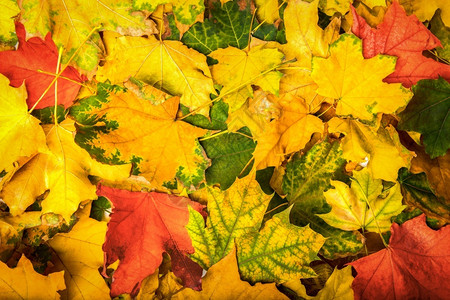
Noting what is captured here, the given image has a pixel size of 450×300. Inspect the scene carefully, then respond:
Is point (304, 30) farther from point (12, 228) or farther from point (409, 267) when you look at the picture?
point (12, 228)

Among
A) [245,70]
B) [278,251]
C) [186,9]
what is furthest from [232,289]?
[186,9]

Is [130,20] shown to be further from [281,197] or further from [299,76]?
[281,197]

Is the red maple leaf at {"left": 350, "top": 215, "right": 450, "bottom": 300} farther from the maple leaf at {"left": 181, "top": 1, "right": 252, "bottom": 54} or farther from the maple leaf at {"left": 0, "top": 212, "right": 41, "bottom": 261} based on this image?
the maple leaf at {"left": 0, "top": 212, "right": 41, "bottom": 261}

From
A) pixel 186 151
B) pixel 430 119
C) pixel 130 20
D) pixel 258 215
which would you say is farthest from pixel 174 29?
pixel 430 119

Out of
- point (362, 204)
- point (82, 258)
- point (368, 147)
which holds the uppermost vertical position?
point (368, 147)

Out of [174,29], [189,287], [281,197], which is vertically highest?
[174,29]

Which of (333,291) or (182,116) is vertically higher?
(182,116)

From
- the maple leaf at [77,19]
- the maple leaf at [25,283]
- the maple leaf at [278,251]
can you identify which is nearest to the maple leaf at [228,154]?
the maple leaf at [278,251]
